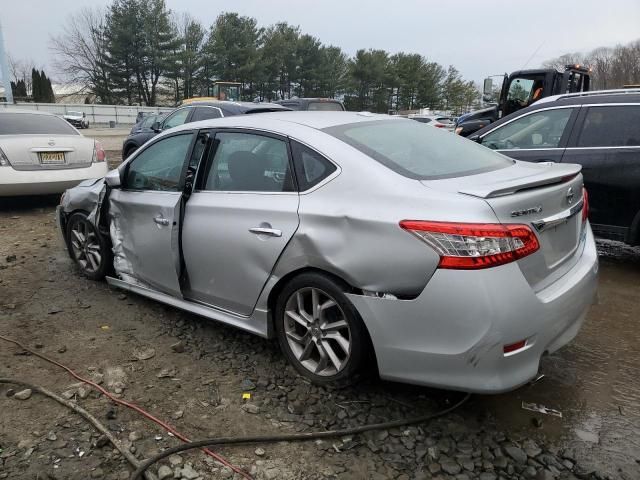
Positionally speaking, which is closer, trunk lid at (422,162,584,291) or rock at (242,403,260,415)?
trunk lid at (422,162,584,291)

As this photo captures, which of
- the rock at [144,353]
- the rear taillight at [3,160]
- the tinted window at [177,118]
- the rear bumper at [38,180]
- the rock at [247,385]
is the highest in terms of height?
the tinted window at [177,118]

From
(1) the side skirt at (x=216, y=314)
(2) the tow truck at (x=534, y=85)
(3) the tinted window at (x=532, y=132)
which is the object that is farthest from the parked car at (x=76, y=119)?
(1) the side skirt at (x=216, y=314)

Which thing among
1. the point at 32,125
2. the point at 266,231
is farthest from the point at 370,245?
the point at 32,125

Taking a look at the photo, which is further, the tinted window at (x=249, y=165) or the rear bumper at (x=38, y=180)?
the rear bumper at (x=38, y=180)

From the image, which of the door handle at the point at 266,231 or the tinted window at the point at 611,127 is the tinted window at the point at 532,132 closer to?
the tinted window at the point at 611,127

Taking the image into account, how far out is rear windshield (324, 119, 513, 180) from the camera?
279cm

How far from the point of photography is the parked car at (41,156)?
683cm

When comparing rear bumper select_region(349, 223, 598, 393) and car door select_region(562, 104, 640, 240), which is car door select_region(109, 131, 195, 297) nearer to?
rear bumper select_region(349, 223, 598, 393)

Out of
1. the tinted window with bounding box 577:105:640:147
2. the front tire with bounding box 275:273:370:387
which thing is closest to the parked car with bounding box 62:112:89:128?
the tinted window with bounding box 577:105:640:147

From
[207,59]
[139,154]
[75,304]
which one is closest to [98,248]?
[75,304]

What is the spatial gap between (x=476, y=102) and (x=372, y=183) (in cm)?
8091

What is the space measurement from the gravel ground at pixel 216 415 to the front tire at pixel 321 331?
139mm

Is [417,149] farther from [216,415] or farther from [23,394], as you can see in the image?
[23,394]

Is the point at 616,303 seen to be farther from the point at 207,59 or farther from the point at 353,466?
the point at 207,59
